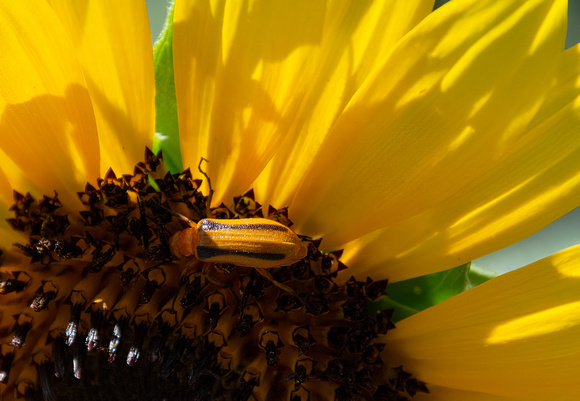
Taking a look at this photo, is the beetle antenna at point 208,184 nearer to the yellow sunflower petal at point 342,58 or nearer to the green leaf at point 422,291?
the yellow sunflower petal at point 342,58

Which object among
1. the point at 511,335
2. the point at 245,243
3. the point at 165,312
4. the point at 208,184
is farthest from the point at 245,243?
the point at 511,335

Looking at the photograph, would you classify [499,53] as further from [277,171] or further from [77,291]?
[77,291]

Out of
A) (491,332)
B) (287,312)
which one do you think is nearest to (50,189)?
(287,312)

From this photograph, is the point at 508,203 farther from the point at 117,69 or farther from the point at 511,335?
the point at 117,69

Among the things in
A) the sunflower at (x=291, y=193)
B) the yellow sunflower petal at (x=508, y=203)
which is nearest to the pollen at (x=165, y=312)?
the sunflower at (x=291, y=193)

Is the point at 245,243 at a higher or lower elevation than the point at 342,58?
lower

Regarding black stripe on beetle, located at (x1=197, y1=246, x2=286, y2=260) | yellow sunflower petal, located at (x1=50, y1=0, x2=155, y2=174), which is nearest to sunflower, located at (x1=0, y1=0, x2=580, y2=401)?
yellow sunflower petal, located at (x1=50, y1=0, x2=155, y2=174)
